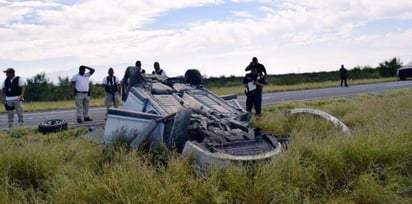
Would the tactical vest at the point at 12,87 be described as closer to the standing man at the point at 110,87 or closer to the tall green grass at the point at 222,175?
the standing man at the point at 110,87

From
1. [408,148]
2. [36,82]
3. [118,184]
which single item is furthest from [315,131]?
[36,82]

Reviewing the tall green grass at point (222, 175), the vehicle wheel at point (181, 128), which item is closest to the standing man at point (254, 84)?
the tall green grass at point (222, 175)

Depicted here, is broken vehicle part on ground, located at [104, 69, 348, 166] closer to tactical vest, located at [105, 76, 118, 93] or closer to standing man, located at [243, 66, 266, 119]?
standing man, located at [243, 66, 266, 119]

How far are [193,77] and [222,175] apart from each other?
560cm

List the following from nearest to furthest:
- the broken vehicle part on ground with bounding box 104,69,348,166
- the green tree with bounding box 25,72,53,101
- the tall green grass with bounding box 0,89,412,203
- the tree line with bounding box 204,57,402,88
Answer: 1. the tall green grass with bounding box 0,89,412,203
2. the broken vehicle part on ground with bounding box 104,69,348,166
3. the green tree with bounding box 25,72,53,101
4. the tree line with bounding box 204,57,402,88

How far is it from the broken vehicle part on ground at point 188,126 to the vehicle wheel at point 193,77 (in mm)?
859

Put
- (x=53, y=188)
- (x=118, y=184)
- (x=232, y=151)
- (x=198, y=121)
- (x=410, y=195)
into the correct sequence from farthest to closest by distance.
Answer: (x=198, y=121) → (x=232, y=151) → (x=410, y=195) → (x=53, y=188) → (x=118, y=184)

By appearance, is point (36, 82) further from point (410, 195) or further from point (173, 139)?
point (410, 195)

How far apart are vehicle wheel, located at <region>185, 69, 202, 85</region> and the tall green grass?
370 cm

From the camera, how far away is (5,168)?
6.78m

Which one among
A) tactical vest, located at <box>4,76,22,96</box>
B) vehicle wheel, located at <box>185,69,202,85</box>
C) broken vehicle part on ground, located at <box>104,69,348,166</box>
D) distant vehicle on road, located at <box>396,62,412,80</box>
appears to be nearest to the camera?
broken vehicle part on ground, located at <box>104,69,348,166</box>

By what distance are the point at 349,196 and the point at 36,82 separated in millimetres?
37426

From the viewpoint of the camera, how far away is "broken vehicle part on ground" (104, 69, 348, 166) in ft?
23.6

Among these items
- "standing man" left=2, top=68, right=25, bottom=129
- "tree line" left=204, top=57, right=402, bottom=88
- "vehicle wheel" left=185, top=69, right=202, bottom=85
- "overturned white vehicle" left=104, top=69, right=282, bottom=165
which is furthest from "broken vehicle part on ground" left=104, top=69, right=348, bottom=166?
"tree line" left=204, top=57, right=402, bottom=88
